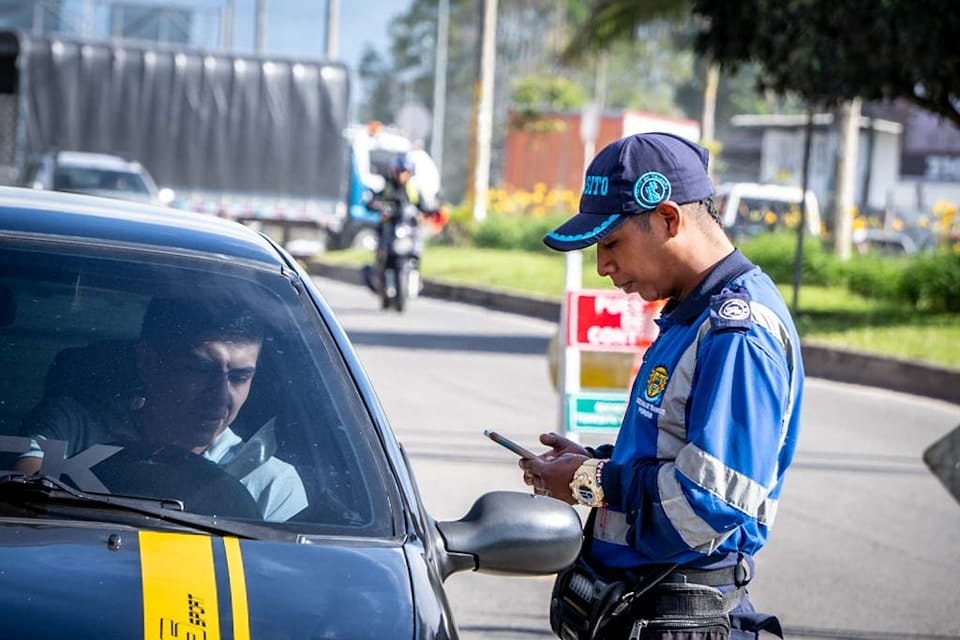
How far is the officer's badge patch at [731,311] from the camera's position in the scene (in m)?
3.02

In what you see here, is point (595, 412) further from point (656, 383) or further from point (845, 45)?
point (845, 45)

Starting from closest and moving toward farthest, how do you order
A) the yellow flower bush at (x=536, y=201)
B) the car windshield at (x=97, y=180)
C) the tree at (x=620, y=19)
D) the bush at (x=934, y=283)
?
the bush at (x=934, y=283)
the tree at (x=620, y=19)
the car windshield at (x=97, y=180)
the yellow flower bush at (x=536, y=201)

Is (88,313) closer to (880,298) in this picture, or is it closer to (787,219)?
(880,298)

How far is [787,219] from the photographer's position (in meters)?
27.1

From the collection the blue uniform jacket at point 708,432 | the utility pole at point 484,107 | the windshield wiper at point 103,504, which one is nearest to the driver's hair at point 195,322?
the windshield wiper at point 103,504

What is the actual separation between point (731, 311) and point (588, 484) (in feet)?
1.46

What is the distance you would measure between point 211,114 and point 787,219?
10.1 metres

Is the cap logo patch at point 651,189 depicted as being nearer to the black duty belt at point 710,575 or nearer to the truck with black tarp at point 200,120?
the black duty belt at point 710,575

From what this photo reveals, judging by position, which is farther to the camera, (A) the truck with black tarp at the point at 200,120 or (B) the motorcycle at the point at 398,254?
(A) the truck with black tarp at the point at 200,120

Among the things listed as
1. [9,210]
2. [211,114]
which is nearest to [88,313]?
[9,210]

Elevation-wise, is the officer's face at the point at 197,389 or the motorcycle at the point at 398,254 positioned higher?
the officer's face at the point at 197,389

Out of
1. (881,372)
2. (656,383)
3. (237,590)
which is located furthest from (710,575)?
(881,372)

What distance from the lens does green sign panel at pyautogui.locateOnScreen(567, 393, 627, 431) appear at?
24.1 ft

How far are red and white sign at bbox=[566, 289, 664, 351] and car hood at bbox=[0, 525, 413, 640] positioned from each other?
458cm
